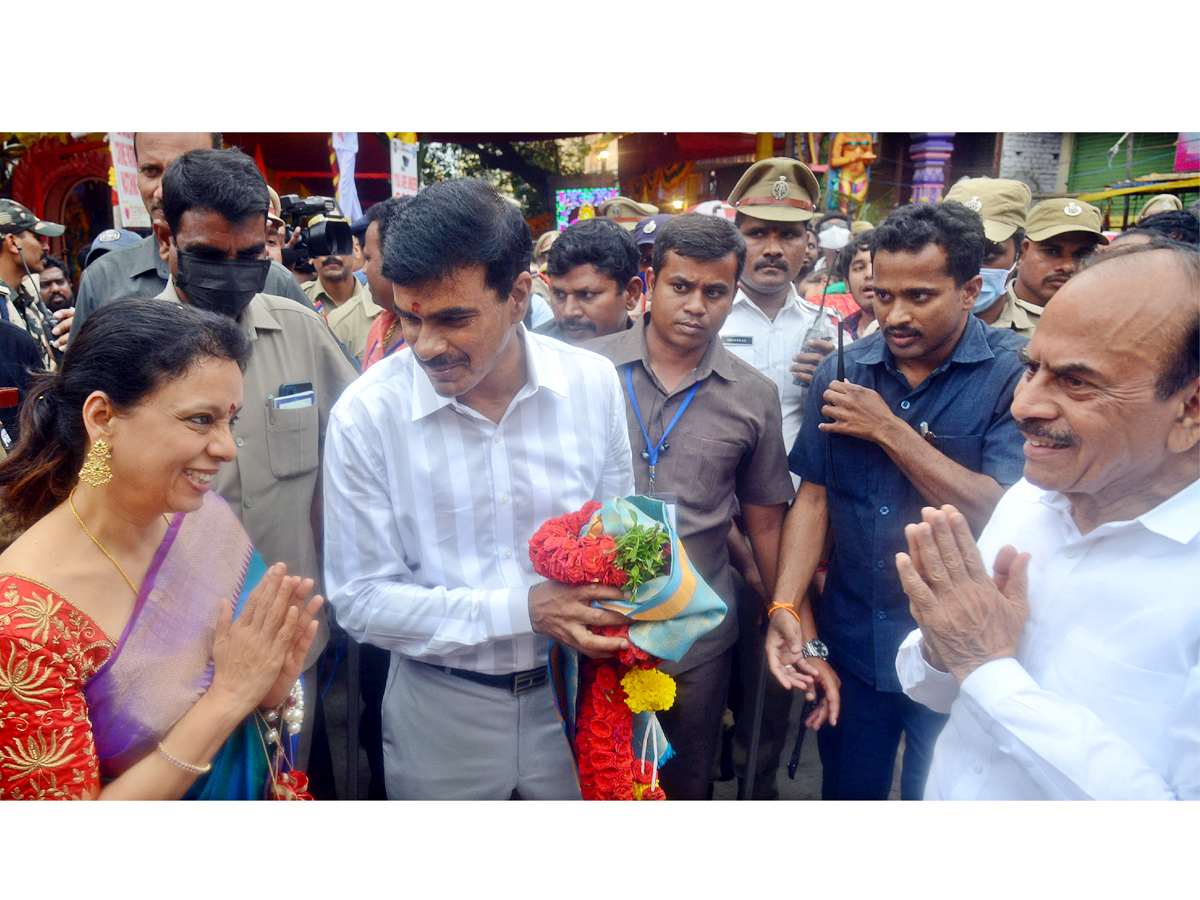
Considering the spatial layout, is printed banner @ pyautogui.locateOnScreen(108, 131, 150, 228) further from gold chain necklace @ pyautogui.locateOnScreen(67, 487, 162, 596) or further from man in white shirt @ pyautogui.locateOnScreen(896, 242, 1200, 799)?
man in white shirt @ pyautogui.locateOnScreen(896, 242, 1200, 799)

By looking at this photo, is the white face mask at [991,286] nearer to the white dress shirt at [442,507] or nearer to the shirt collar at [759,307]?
the shirt collar at [759,307]

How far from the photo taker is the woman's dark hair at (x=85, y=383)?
1.51 m

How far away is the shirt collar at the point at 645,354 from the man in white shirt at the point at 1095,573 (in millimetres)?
1105

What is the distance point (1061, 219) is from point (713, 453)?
7.35 ft

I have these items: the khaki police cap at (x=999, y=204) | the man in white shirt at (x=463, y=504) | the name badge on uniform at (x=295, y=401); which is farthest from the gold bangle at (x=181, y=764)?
the khaki police cap at (x=999, y=204)

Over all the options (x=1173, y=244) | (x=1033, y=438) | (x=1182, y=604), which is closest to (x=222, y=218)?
(x=1033, y=438)

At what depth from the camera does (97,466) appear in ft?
4.90

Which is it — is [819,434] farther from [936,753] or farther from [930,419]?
[936,753]

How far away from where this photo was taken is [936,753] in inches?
70.6

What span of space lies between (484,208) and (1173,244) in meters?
1.46

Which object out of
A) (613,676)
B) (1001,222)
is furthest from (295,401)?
(1001,222)

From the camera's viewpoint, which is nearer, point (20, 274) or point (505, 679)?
point (505, 679)

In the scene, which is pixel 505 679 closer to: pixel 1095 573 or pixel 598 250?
pixel 1095 573

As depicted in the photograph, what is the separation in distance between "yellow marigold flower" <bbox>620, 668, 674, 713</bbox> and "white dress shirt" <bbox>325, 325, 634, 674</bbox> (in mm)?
272
